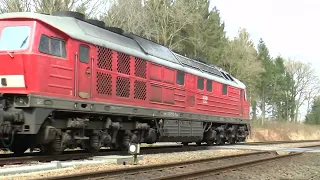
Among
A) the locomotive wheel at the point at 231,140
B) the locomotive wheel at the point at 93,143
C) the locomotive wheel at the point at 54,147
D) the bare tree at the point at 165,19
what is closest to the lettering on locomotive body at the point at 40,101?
the locomotive wheel at the point at 54,147

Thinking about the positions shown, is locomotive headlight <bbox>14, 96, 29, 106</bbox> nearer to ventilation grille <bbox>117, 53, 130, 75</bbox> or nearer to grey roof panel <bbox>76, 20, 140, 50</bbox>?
grey roof panel <bbox>76, 20, 140, 50</bbox>

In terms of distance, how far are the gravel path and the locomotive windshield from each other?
18.6ft

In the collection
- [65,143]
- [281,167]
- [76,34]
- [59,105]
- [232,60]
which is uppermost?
[232,60]

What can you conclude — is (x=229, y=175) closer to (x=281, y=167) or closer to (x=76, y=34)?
(x=281, y=167)

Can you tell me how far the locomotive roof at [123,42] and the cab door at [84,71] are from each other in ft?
1.05

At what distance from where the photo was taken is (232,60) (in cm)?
4878

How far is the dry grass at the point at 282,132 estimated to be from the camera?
42966mm

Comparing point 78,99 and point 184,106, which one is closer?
point 78,99

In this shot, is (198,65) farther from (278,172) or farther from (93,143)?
(278,172)

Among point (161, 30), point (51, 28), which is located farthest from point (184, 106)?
point (161, 30)

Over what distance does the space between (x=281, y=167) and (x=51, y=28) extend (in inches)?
315

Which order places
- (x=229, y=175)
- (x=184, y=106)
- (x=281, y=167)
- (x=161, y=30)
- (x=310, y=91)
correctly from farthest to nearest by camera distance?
(x=310, y=91) → (x=161, y=30) → (x=184, y=106) → (x=281, y=167) → (x=229, y=175)

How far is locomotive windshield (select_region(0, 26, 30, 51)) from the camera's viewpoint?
34.5 feet

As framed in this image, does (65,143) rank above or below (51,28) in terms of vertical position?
below
